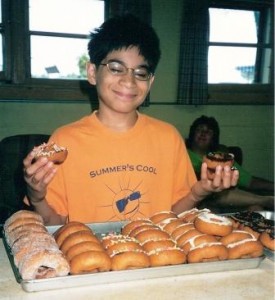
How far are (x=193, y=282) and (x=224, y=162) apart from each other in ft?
2.32

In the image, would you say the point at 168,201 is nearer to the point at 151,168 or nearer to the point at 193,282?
the point at 151,168

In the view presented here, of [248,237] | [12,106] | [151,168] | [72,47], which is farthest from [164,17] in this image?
[248,237]

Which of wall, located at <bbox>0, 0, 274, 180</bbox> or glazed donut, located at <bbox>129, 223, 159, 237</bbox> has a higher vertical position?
wall, located at <bbox>0, 0, 274, 180</bbox>

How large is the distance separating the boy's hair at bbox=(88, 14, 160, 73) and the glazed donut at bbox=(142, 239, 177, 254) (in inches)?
39.3

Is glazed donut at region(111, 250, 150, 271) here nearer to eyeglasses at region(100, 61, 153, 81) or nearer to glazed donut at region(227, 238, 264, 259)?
glazed donut at region(227, 238, 264, 259)

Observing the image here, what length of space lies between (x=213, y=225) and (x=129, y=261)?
14.5 inches

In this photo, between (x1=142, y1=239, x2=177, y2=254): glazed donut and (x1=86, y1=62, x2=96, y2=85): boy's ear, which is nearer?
(x1=142, y1=239, x2=177, y2=254): glazed donut

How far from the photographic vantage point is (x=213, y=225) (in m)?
1.41

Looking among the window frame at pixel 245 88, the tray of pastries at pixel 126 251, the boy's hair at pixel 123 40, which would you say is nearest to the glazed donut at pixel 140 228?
the tray of pastries at pixel 126 251

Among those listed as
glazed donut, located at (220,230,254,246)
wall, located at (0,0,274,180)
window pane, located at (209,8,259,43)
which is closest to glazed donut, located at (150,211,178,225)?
glazed donut, located at (220,230,254,246)

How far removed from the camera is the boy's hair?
1.96 meters

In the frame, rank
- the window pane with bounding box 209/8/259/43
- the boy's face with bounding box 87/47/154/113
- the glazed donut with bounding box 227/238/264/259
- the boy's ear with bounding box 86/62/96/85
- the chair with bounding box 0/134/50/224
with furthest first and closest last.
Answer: the window pane with bounding box 209/8/259/43 → the chair with bounding box 0/134/50/224 → the boy's ear with bounding box 86/62/96/85 → the boy's face with bounding box 87/47/154/113 → the glazed donut with bounding box 227/238/264/259

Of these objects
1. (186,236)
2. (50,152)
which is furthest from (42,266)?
(50,152)

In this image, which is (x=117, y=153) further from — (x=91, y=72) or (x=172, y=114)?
(x=172, y=114)
